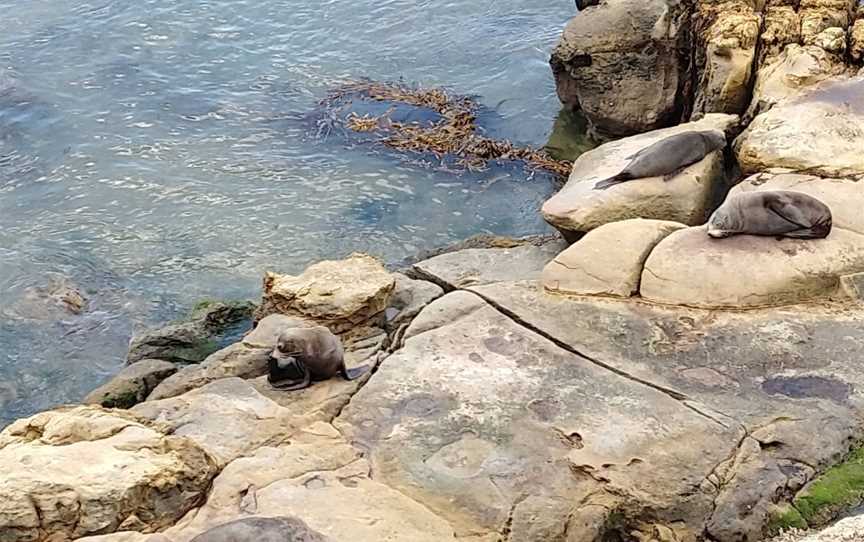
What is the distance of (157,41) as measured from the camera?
18.7m

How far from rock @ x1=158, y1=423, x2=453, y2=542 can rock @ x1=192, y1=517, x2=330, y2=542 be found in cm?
18

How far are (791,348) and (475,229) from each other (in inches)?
228

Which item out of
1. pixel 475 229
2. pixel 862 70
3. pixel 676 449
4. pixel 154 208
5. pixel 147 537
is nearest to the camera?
pixel 147 537

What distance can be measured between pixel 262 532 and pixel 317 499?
731mm

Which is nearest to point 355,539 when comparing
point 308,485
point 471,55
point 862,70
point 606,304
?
point 308,485

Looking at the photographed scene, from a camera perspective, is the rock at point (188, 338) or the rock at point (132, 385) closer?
the rock at point (132, 385)

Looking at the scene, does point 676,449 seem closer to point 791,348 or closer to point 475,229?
point 791,348

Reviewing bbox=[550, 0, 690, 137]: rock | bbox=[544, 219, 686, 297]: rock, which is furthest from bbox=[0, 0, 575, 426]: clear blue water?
bbox=[544, 219, 686, 297]: rock

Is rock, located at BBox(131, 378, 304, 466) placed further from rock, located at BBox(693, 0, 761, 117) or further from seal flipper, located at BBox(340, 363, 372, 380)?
rock, located at BBox(693, 0, 761, 117)

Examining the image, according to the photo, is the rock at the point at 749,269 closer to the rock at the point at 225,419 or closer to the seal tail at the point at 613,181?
the seal tail at the point at 613,181

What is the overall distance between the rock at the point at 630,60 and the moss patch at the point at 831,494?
26.1ft

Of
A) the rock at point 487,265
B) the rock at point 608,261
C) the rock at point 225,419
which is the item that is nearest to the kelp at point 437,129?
the rock at point 487,265

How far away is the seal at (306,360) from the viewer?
7.70m

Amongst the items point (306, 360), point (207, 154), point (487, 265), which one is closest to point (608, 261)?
point (487, 265)
